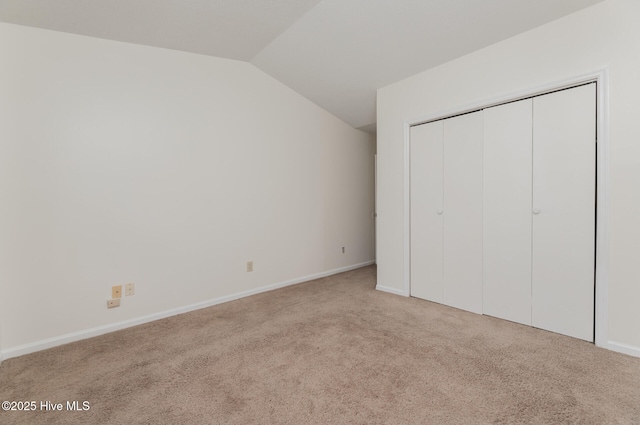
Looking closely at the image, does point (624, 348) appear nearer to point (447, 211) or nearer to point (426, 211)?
point (447, 211)

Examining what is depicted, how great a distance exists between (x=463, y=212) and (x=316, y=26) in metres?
2.13

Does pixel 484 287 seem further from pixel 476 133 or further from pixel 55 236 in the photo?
pixel 55 236

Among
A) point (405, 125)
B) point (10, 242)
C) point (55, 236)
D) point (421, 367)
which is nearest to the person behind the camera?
point (421, 367)

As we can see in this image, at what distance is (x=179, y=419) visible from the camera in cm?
135

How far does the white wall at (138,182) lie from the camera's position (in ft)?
6.68

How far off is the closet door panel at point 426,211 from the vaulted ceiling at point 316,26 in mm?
712

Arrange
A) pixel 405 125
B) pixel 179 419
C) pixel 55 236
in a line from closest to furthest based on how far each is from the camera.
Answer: pixel 179 419 → pixel 55 236 → pixel 405 125

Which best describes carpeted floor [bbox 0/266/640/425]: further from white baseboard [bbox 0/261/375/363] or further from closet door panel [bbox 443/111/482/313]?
closet door panel [bbox 443/111/482/313]

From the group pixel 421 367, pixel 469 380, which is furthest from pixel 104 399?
pixel 469 380

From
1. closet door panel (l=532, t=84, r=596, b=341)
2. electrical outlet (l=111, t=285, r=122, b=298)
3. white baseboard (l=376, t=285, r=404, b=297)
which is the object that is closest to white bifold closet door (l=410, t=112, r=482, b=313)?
white baseboard (l=376, t=285, r=404, b=297)

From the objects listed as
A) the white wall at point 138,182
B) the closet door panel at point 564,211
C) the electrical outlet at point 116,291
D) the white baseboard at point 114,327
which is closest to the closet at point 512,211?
the closet door panel at point 564,211

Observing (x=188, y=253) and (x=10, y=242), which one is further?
(x=188, y=253)

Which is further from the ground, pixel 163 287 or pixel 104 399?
pixel 163 287

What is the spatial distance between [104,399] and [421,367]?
178cm
